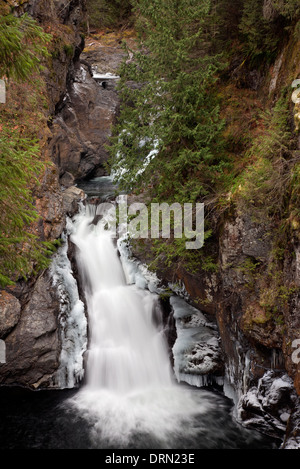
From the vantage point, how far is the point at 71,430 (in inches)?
274

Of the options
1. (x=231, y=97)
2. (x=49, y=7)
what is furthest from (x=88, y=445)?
(x=49, y=7)

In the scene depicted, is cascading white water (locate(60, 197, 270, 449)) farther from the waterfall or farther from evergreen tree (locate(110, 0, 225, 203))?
evergreen tree (locate(110, 0, 225, 203))

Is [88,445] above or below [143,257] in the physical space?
below

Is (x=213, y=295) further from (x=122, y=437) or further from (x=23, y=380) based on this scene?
(x=23, y=380)

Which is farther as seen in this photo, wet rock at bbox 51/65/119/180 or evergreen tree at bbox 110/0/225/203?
wet rock at bbox 51/65/119/180

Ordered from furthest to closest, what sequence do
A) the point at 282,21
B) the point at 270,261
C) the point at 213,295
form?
the point at 213,295, the point at 282,21, the point at 270,261

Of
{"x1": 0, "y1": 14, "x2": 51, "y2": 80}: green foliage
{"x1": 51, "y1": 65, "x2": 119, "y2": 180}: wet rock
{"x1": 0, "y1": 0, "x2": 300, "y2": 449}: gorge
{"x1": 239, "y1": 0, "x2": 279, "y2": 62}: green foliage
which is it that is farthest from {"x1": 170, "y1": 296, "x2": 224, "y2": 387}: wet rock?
{"x1": 51, "y1": 65, "x2": 119, "y2": 180}: wet rock

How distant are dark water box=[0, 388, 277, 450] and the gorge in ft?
0.09

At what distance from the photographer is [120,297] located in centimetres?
1001

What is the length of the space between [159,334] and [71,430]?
3555mm

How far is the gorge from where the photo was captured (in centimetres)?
641

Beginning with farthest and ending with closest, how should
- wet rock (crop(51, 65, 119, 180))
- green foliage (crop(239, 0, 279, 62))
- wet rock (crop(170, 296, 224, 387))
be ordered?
wet rock (crop(51, 65, 119, 180)), wet rock (crop(170, 296, 224, 387)), green foliage (crop(239, 0, 279, 62))

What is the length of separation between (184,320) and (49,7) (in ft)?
42.1

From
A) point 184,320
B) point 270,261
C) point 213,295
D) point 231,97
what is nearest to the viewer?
point 270,261
